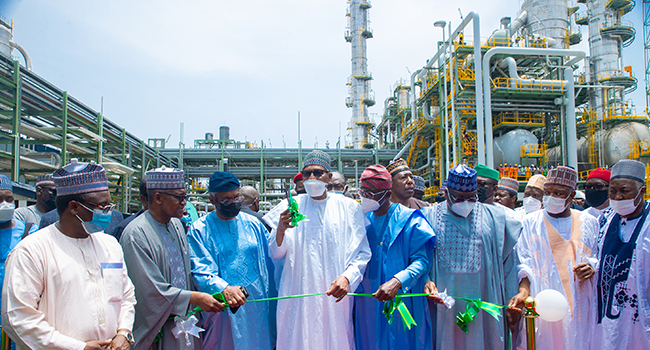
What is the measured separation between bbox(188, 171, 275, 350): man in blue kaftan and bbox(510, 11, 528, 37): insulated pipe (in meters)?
31.6

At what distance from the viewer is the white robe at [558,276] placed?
3.64 meters

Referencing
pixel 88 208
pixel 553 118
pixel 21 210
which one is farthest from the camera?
pixel 553 118

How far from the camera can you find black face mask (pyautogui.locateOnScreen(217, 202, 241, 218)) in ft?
12.3

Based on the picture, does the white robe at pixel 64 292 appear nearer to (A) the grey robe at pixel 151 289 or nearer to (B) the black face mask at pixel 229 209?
(A) the grey robe at pixel 151 289

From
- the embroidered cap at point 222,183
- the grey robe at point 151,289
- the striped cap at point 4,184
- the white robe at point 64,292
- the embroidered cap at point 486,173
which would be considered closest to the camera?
the white robe at point 64,292

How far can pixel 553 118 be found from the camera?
2578 centimetres

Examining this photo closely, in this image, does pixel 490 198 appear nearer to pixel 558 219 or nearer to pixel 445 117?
pixel 558 219

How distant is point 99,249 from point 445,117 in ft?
74.2

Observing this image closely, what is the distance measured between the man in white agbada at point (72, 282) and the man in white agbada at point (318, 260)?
1302 mm

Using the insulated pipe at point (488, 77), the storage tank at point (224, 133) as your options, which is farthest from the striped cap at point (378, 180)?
the storage tank at point (224, 133)

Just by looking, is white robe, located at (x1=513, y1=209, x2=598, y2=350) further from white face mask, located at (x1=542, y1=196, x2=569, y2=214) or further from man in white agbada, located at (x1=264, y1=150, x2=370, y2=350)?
man in white agbada, located at (x1=264, y1=150, x2=370, y2=350)

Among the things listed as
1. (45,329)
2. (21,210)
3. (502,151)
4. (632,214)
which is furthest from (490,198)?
(502,151)

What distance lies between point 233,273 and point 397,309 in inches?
54.1

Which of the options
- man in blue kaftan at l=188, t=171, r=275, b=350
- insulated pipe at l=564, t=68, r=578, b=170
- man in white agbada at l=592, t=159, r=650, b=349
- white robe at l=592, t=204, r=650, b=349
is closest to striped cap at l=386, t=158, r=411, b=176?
man in blue kaftan at l=188, t=171, r=275, b=350
